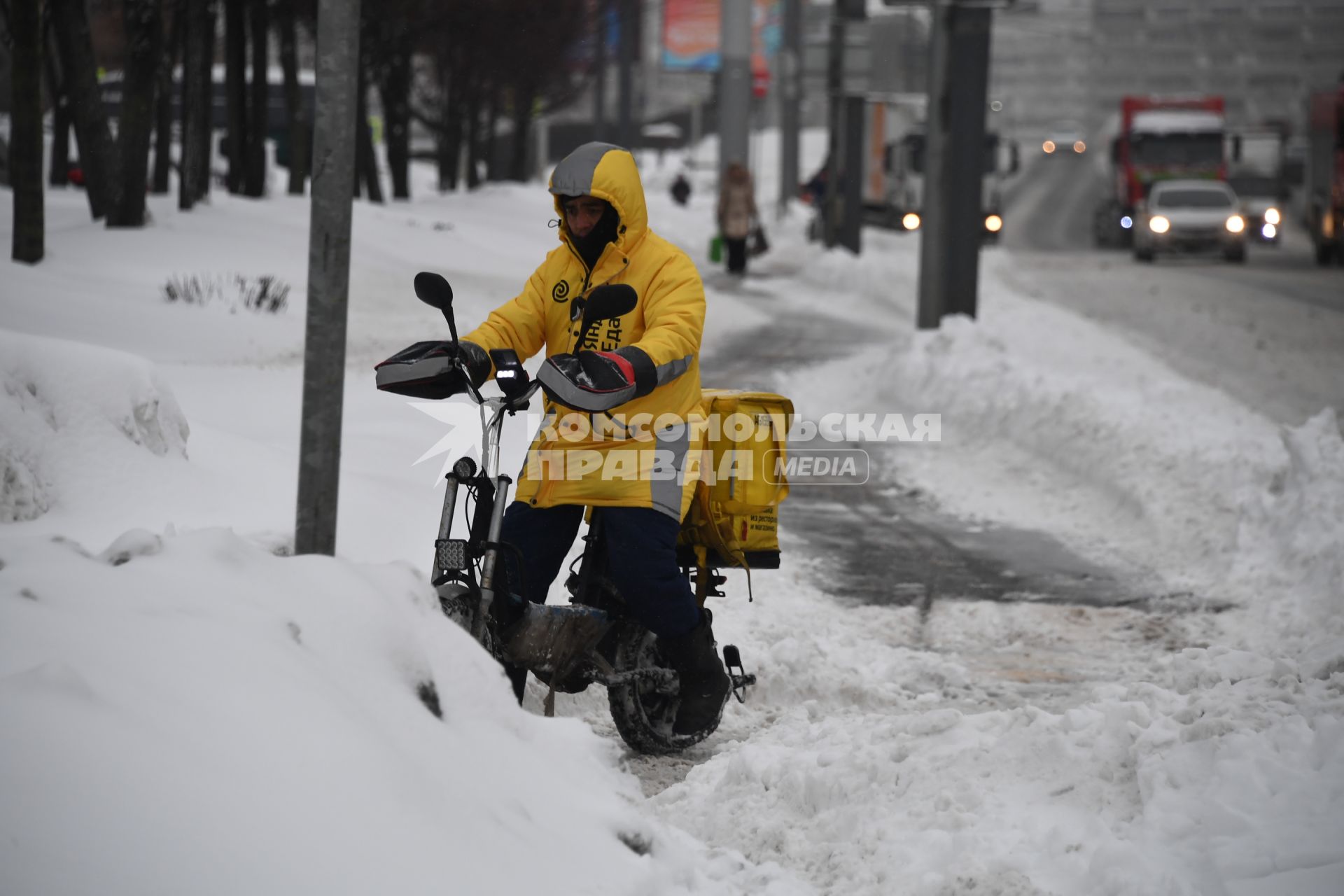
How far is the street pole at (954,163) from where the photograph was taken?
15539mm

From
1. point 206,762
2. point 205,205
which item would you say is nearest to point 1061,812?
point 206,762

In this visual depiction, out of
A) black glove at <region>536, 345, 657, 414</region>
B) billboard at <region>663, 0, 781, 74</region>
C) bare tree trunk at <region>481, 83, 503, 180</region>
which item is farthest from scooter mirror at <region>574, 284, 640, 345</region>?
billboard at <region>663, 0, 781, 74</region>

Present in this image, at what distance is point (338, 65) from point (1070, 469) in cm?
694

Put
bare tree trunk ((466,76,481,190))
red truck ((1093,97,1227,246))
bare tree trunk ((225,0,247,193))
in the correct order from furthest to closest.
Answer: red truck ((1093,97,1227,246)), bare tree trunk ((466,76,481,190)), bare tree trunk ((225,0,247,193))

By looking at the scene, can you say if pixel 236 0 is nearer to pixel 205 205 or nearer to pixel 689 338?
pixel 205 205

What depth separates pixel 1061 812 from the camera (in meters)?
3.73

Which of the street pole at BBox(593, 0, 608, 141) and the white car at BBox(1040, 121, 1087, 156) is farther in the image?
the white car at BBox(1040, 121, 1087, 156)

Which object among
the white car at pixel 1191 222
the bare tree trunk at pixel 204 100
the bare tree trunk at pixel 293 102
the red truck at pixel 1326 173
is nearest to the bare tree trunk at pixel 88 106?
the bare tree trunk at pixel 204 100

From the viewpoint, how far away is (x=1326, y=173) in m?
35.2

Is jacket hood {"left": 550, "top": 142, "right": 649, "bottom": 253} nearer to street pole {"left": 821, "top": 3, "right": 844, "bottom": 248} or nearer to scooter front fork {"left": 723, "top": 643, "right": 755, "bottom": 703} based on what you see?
scooter front fork {"left": 723, "top": 643, "right": 755, "bottom": 703}

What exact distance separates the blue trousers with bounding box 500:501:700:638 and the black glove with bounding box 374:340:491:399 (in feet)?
1.69

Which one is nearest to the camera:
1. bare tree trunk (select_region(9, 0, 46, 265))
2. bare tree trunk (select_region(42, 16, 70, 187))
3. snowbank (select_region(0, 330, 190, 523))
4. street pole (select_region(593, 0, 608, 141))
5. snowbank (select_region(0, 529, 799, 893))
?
snowbank (select_region(0, 529, 799, 893))

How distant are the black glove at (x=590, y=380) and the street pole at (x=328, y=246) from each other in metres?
0.54

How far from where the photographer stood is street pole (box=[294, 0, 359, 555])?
13.2ft
